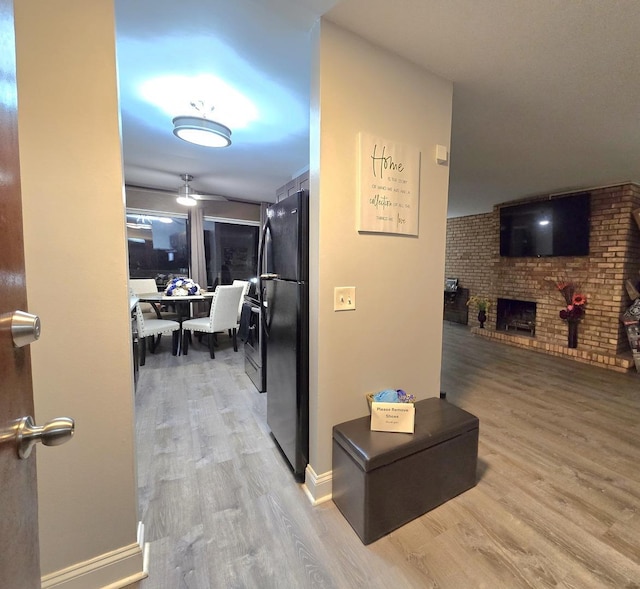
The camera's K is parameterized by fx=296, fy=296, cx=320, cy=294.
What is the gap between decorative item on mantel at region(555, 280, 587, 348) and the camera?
13.4 ft

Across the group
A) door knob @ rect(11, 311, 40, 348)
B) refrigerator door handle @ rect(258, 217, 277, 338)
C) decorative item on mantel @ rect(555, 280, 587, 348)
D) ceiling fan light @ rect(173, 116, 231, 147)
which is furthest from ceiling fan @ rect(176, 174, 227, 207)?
decorative item on mantel @ rect(555, 280, 587, 348)

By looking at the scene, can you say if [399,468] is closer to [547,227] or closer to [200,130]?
[200,130]

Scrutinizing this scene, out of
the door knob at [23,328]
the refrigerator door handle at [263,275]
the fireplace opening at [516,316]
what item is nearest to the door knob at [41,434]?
the door knob at [23,328]

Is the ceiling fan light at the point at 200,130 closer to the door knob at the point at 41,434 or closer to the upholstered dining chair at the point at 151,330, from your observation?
the upholstered dining chair at the point at 151,330

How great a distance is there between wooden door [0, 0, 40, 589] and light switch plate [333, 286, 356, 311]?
115cm

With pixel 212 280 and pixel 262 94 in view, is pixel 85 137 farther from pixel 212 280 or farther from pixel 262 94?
pixel 212 280

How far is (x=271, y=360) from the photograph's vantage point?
206 cm

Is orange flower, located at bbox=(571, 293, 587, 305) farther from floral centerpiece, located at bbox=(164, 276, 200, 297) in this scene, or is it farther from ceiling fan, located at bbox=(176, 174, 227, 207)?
ceiling fan, located at bbox=(176, 174, 227, 207)

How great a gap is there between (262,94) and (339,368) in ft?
6.53

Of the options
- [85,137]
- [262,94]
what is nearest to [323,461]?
[85,137]

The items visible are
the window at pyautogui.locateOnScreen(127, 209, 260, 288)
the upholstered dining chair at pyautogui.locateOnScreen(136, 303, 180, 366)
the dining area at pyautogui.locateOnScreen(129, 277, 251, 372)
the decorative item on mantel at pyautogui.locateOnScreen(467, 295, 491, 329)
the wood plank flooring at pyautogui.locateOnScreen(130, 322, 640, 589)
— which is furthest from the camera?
the decorative item on mantel at pyautogui.locateOnScreen(467, 295, 491, 329)

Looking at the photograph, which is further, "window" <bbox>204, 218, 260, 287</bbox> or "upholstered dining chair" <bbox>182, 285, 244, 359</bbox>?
"window" <bbox>204, 218, 260, 287</bbox>

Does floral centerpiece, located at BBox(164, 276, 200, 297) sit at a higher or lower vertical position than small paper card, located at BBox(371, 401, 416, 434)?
higher

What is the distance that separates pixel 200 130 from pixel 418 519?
291cm
